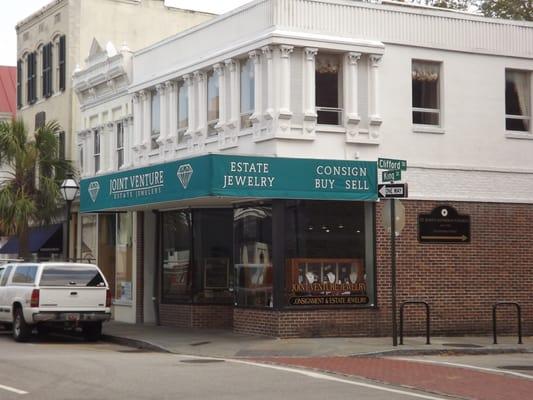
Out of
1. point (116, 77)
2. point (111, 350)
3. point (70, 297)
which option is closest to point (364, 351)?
point (111, 350)

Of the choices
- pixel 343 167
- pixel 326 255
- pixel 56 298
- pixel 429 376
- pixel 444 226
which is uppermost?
pixel 343 167

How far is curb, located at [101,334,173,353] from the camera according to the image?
20.5 meters

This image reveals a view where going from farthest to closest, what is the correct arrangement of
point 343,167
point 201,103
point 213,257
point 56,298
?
point 213,257
point 201,103
point 56,298
point 343,167

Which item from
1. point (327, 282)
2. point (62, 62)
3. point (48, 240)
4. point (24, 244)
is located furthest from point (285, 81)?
A: point (62, 62)

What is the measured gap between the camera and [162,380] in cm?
1445

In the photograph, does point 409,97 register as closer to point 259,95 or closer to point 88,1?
point 259,95

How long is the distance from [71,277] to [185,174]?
3.62 m

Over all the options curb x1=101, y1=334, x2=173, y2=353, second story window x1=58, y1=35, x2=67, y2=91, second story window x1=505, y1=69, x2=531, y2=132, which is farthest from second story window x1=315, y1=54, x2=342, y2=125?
second story window x1=58, y1=35, x2=67, y2=91

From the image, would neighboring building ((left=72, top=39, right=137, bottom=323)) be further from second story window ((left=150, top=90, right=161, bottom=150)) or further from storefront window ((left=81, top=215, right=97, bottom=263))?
second story window ((left=150, top=90, right=161, bottom=150))

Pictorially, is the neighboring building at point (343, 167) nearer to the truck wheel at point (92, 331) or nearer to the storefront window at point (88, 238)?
the truck wheel at point (92, 331)

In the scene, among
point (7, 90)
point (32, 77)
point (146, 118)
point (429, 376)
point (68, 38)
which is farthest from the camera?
point (7, 90)

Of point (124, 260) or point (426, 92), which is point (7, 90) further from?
point (426, 92)

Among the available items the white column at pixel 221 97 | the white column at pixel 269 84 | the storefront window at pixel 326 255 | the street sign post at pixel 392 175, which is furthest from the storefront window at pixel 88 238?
the street sign post at pixel 392 175

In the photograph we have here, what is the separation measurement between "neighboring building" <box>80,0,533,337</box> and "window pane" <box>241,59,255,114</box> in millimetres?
56
